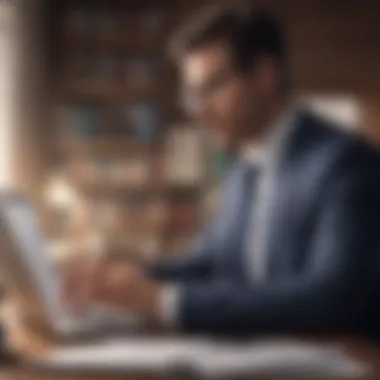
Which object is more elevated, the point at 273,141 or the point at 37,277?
the point at 273,141

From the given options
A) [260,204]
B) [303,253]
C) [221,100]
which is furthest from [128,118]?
[303,253]

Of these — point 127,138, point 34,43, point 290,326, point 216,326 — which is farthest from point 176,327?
point 34,43

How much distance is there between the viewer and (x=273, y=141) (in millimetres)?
1519

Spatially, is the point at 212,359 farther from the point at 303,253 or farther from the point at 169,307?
the point at 303,253

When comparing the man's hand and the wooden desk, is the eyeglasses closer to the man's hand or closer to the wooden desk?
the man's hand

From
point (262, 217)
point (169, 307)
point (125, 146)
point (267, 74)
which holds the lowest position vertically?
point (169, 307)

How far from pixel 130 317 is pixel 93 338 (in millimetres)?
71

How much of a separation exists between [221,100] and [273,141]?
0.38ft

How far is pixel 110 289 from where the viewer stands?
150 cm

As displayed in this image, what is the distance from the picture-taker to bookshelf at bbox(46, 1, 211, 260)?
4.90 ft

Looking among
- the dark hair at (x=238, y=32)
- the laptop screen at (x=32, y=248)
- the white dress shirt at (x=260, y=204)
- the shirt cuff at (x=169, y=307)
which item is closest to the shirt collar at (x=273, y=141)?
the white dress shirt at (x=260, y=204)

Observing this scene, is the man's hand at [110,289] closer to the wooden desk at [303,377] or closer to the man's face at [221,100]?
the wooden desk at [303,377]

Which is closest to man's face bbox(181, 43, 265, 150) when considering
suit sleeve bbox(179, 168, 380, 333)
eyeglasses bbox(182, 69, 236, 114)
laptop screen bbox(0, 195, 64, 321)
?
eyeglasses bbox(182, 69, 236, 114)

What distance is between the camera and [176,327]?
1.49 m
